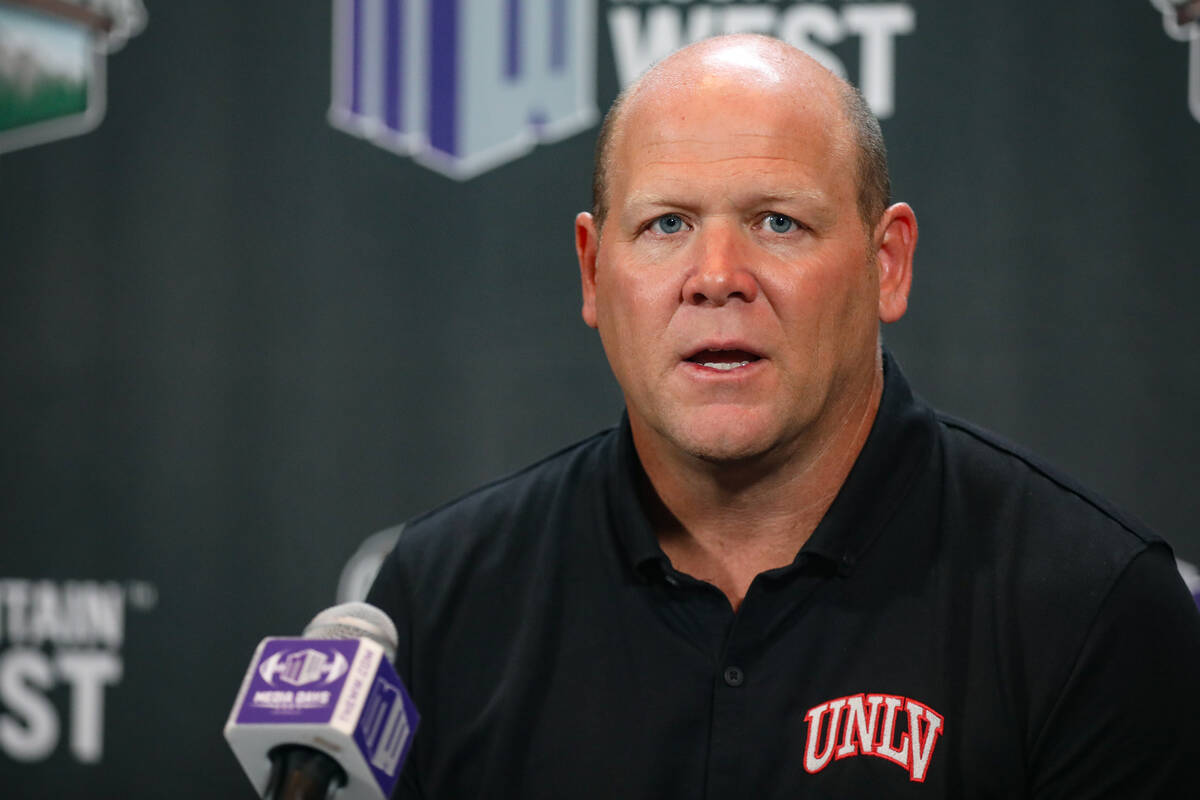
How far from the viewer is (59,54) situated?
258cm

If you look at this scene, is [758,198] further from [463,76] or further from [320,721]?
[463,76]

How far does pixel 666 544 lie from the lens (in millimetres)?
1484

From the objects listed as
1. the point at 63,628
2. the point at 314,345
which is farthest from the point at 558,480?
the point at 63,628

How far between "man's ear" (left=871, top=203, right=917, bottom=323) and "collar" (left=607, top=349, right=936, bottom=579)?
0.07 m

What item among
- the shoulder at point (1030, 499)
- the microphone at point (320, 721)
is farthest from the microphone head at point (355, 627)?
the shoulder at point (1030, 499)

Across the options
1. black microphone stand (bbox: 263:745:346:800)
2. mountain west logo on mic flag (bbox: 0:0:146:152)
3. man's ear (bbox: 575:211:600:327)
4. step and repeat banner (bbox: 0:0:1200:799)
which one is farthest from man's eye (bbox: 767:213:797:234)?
mountain west logo on mic flag (bbox: 0:0:146:152)

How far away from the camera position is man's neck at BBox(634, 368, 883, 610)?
141cm

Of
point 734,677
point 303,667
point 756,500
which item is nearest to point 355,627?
point 303,667

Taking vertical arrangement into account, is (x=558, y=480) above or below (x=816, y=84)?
below

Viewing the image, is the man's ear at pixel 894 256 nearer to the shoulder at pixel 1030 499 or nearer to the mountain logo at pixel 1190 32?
Answer: the shoulder at pixel 1030 499

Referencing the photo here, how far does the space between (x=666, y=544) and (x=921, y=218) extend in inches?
46.1

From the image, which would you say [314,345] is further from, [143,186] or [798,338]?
[798,338]

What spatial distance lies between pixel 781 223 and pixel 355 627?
25.6 inches

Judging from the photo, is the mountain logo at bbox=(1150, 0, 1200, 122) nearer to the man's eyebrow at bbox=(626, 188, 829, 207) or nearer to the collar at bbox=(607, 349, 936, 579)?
the collar at bbox=(607, 349, 936, 579)
